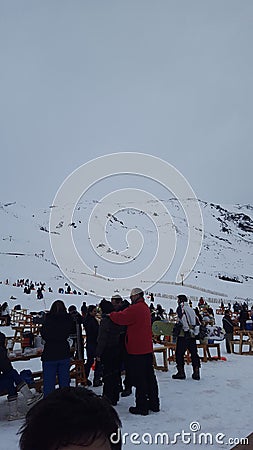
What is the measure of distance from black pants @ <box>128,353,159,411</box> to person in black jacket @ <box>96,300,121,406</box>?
269 mm

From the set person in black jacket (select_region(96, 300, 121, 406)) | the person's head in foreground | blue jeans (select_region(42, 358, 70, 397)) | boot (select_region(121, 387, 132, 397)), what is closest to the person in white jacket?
boot (select_region(121, 387, 132, 397))

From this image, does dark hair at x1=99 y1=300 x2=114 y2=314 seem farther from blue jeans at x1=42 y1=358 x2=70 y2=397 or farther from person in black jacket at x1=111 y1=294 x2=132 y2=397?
blue jeans at x1=42 y1=358 x2=70 y2=397

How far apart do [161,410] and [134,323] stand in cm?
106

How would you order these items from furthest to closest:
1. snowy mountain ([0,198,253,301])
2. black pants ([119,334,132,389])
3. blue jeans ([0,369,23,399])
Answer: snowy mountain ([0,198,253,301]) → black pants ([119,334,132,389]) → blue jeans ([0,369,23,399])

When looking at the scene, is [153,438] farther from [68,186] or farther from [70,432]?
[70,432]

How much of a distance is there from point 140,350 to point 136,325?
0.28 metres

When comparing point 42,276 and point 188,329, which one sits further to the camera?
point 42,276

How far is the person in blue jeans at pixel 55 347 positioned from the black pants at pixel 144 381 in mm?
771

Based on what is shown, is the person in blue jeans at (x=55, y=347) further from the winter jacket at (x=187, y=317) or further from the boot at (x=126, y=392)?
the winter jacket at (x=187, y=317)

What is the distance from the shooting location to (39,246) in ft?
203

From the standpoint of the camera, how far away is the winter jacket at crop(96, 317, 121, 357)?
5387 mm

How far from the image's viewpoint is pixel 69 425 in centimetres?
101

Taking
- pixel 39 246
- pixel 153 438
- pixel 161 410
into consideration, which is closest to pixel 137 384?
pixel 161 410

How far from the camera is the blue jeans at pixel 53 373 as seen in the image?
16.6 feet
